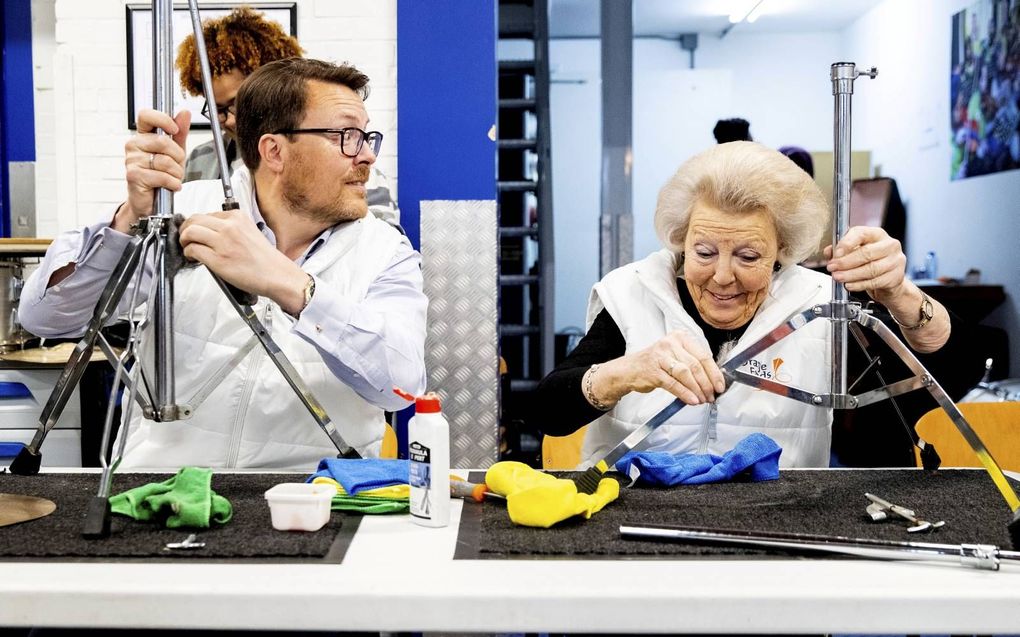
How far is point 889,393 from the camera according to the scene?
4.89 feet

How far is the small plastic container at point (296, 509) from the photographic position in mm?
1261

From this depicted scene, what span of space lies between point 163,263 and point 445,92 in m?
2.07

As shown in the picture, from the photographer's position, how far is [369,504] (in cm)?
138

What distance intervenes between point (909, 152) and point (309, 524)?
5.73 m

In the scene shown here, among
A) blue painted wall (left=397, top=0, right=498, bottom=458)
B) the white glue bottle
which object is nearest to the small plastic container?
the white glue bottle

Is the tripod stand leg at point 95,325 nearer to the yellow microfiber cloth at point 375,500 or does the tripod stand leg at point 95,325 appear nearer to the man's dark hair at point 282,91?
the yellow microfiber cloth at point 375,500

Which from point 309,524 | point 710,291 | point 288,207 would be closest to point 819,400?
point 710,291

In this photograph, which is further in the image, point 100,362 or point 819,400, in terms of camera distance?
point 100,362

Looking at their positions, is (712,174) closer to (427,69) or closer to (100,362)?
(427,69)

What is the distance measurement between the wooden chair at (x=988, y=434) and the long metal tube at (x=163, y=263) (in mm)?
1634

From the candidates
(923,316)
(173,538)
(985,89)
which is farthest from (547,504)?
(985,89)

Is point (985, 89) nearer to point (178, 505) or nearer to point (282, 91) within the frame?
point (282, 91)

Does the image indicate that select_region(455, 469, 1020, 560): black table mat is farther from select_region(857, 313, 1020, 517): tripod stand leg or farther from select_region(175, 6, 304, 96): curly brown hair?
select_region(175, 6, 304, 96): curly brown hair

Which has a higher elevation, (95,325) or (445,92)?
(445,92)
